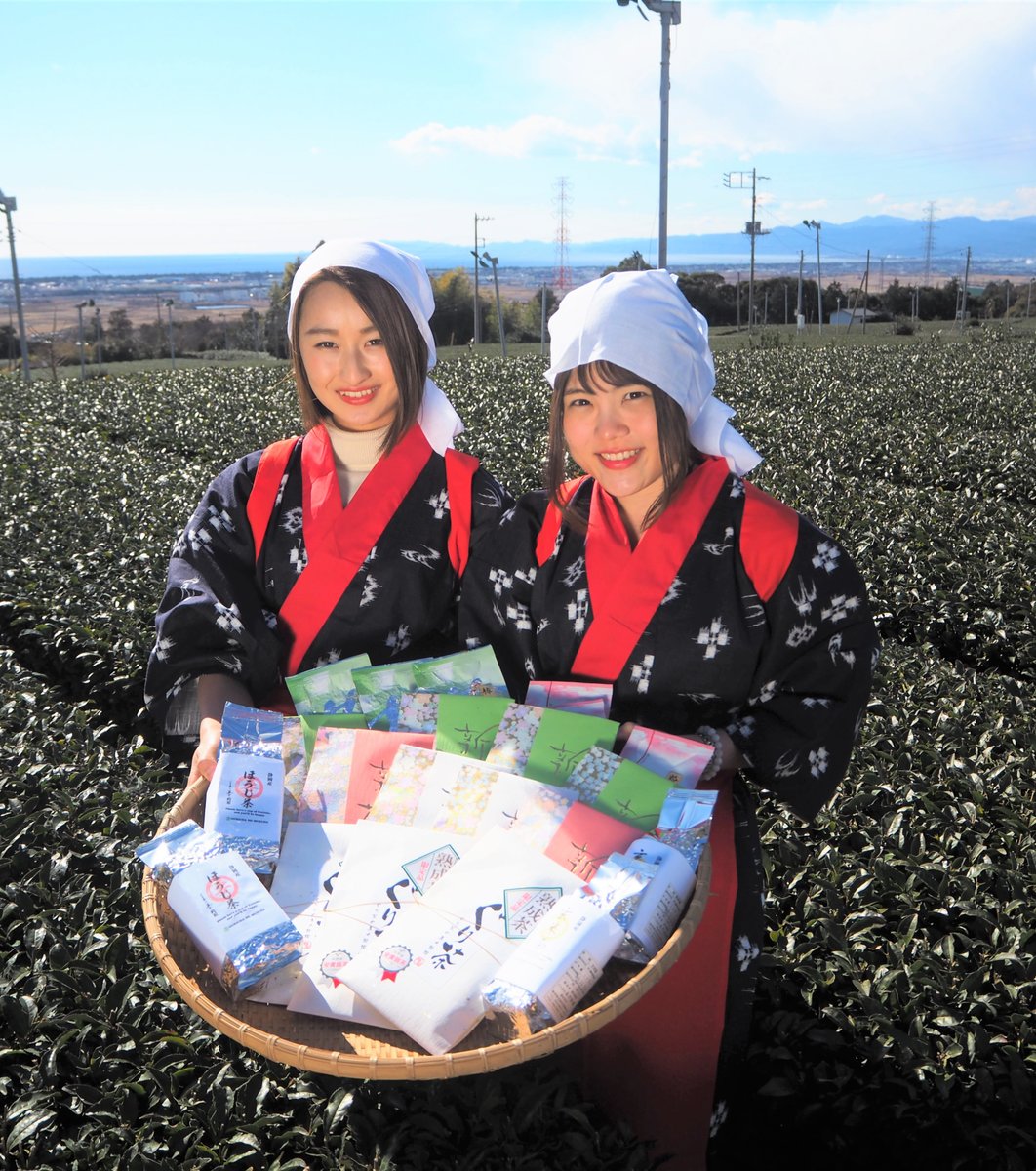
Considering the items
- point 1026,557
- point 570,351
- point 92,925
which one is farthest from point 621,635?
point 1026,557

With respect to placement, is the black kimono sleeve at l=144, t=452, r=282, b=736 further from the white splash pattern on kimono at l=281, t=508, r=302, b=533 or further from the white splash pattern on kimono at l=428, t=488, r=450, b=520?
the white splash pattern on kimono at l=428, t=488, r=450, b=520

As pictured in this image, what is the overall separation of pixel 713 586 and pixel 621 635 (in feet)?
0.66

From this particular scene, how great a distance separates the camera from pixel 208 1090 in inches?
75.5

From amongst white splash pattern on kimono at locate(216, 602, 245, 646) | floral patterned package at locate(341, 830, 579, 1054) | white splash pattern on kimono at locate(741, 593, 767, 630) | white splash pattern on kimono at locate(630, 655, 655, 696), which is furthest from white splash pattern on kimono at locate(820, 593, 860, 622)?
white splash pattern on kimono at locate(216, 602, 245, 646)

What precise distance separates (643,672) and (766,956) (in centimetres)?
86

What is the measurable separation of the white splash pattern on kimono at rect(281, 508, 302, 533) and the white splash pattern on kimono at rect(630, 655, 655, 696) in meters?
0.85

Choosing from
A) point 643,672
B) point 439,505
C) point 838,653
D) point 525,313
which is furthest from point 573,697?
point 525,313

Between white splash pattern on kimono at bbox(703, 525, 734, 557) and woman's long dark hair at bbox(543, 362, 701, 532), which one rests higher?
woman's long dark hair at bbox(543, 362, 701, 532)

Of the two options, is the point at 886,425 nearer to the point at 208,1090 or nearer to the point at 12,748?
the point at 12,748

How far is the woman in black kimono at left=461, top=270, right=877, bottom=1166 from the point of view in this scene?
1924 mm

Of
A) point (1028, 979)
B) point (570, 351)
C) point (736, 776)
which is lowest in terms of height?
point (1028, 979)

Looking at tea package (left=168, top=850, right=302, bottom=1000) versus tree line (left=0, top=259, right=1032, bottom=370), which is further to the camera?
tree line (left=0, top=259, right=1032, bottom=370)

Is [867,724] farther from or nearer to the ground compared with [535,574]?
nearer to the ground

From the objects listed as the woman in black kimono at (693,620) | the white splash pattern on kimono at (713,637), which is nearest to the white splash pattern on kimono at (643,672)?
the woman in black kimono at (693,620)
